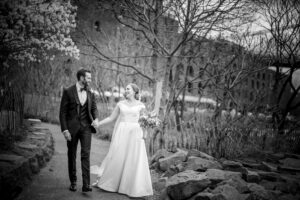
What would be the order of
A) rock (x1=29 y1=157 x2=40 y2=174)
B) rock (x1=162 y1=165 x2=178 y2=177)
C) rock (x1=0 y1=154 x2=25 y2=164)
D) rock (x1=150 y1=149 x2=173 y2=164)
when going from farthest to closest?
rock (x1=150 y1=149 x2=173 y2=164), rock (x1=162 y1=165 x2=178 y2=177), rock (x1=29 y1=157 x2=40 y2=174), rock (x1=0 y1=154 x2=25 y2=164)

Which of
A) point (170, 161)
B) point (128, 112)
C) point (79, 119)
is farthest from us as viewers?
point (170, 161)

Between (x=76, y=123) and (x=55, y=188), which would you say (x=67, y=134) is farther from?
(x=55, y=188)

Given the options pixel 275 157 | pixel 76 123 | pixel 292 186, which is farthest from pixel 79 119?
pixel 275 157

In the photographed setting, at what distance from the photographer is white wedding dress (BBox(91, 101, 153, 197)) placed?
5.08 metres

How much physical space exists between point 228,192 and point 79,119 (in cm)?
281

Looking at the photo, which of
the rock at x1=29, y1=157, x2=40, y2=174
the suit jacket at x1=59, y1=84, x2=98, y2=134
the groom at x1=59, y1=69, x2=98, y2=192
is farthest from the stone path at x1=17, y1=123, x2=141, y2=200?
the suit jacket at x1=59, y1=84, x2=98, y2=134

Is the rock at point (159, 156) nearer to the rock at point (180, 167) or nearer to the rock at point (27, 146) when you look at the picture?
the rock at point (180, 167)

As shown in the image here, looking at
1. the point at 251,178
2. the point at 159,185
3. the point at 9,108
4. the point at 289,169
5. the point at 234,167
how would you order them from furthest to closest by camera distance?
the point at 289,169, the point at 9,108, the point at 234,167, the point at 159,185, the point at 251,178

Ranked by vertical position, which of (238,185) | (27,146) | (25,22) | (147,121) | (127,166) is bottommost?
(238,185)

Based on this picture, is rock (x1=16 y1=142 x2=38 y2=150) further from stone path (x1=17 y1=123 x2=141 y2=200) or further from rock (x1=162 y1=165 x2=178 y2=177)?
rock (x1=162 y1=165 x2=178 y2=177)

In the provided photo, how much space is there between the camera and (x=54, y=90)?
650 inches

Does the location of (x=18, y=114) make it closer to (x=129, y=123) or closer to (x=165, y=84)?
(x=129, y=123)

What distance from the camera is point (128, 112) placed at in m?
5.45

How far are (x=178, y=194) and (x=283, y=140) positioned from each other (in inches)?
333
